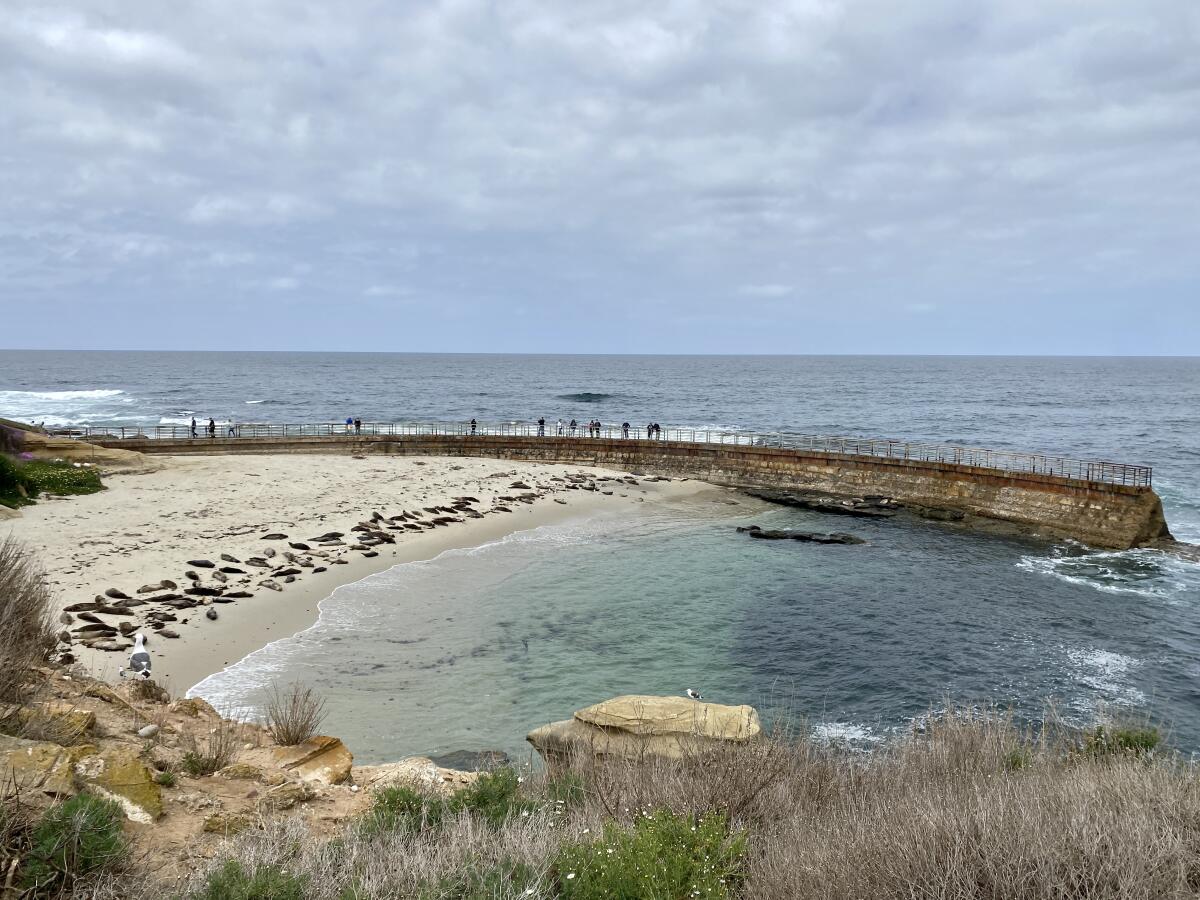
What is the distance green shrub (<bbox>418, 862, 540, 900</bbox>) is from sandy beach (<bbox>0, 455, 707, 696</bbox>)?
36.4 ft

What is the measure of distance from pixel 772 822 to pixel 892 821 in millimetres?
1630

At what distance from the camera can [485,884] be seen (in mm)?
5582

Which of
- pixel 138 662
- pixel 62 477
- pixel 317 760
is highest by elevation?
pixel 62 477

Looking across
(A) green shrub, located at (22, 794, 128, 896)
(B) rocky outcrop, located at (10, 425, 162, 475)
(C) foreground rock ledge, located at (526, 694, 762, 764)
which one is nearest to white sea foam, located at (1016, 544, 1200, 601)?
(C) foreground rock ledge, located at (526, 694, 762, 764)

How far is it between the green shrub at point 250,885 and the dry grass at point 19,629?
Answer: 4.27 m

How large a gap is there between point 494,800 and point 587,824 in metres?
1.09

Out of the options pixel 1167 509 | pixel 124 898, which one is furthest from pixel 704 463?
pixel 124 898

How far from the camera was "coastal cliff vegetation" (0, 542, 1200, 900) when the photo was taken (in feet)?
17.0

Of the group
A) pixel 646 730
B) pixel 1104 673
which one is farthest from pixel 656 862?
pixel 1104 673

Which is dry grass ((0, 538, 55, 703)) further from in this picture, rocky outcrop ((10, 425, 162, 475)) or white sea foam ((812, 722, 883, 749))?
rocky outcrop ((10, 425, 162, 475))

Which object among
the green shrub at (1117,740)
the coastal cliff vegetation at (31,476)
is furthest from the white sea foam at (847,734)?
the coastal cliff vegetation at (31,476)

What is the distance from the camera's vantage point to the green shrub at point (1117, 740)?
32.1 ft

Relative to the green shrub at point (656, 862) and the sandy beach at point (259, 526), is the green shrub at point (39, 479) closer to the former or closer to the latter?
the sandy beach at point (259, 526)

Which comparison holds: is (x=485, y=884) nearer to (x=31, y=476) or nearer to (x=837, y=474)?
(x=31, y=476)
